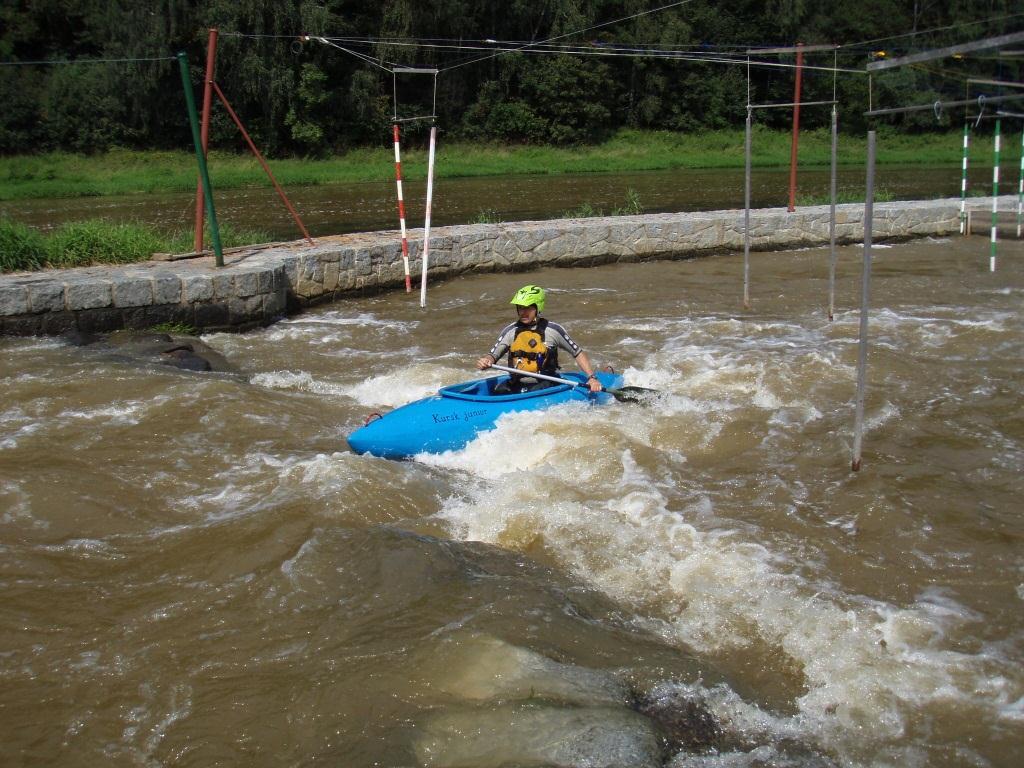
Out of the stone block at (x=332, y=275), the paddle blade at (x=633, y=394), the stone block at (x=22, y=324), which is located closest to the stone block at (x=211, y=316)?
the stone block at (x=22, y=324)

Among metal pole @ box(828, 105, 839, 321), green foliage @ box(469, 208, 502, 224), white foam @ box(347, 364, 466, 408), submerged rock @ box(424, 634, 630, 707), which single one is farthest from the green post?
submerged rock @ box(424, 634, 630, 707)

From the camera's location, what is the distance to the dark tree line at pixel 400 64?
3219 cm

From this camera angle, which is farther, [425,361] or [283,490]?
[425,361]

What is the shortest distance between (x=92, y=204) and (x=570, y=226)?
14.3 meters

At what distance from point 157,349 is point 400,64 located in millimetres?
26073

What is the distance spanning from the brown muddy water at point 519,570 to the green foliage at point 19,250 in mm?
1900

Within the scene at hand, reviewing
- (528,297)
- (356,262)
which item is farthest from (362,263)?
(528,297)

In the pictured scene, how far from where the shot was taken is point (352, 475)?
5.95m

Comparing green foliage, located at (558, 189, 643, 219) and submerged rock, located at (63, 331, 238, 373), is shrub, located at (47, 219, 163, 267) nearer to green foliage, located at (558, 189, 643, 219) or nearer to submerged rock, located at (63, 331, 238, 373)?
submerged rock, located at (63, 331, 238, 373)

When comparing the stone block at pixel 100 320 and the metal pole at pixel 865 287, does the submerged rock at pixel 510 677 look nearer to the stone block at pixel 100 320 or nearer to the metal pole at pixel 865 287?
the metal pole at pixel 865 287

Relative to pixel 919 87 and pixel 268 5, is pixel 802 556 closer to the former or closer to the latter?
pixel 919 87

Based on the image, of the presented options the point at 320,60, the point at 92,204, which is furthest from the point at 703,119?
the point at 92,204

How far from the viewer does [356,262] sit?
12164 millimetres

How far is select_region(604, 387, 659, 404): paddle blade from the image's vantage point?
7359mm
